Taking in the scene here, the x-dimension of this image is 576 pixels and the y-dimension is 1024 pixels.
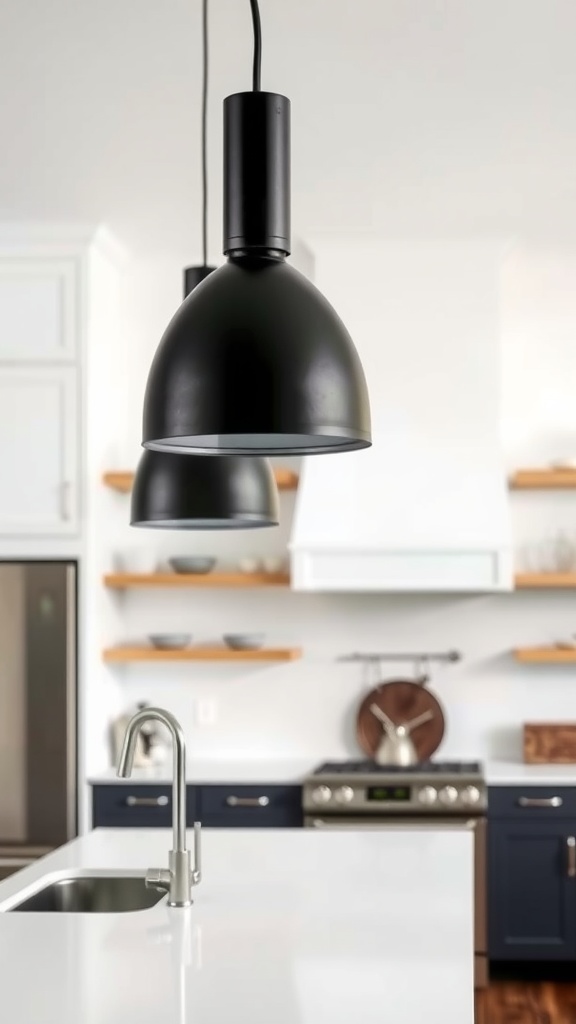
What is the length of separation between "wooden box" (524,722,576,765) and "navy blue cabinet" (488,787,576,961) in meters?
0.34

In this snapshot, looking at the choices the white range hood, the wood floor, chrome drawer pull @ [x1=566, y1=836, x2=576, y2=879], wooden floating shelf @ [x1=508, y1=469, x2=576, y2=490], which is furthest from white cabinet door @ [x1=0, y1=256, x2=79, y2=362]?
the wood floor

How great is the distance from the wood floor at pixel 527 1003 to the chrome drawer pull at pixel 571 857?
43 cm

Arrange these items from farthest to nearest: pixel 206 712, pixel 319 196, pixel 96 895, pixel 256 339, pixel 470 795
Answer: pixel 206 712 < pixel 470 795 < pixel 319 196 < pixel 96 895 < pixel 256 339

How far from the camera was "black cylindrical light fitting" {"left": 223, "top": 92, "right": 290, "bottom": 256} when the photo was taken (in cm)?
180

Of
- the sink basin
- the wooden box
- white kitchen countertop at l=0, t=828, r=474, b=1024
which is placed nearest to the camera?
white kitchen countertop at l=0, t=828, r=474, b=1024

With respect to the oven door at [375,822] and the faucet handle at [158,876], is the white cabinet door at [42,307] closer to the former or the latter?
the oven door at [375,822]

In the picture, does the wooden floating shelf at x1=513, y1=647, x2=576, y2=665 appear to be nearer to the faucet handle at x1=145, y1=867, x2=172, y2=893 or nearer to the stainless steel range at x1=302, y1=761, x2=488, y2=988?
the stainless steel range at x1=302, y1=761, x2=488, y2=988

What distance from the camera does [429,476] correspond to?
5.14 metres

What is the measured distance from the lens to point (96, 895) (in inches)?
122

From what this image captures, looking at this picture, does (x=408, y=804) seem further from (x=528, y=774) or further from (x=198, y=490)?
(x=198, y=490)

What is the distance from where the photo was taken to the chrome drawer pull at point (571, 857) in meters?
4.85

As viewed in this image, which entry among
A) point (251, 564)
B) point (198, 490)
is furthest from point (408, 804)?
point (198, 490)

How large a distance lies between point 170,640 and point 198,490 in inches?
104

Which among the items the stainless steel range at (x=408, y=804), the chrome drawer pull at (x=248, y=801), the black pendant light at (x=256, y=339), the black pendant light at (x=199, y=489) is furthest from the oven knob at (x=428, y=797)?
the black pendant light at (x=256, y=339)
